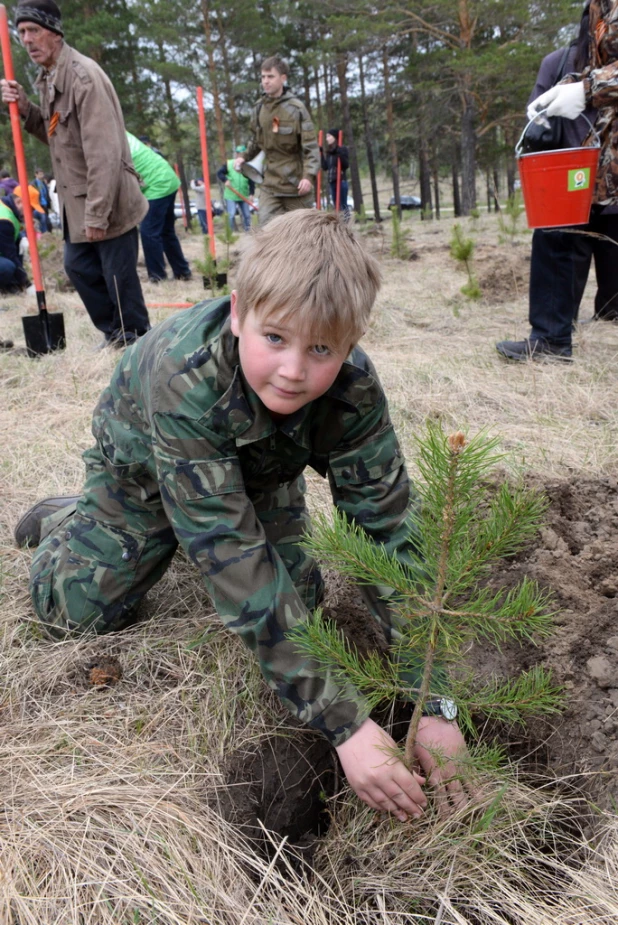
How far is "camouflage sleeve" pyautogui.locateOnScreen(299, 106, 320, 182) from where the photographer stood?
6023 mm

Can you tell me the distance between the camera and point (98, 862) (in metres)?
1.26

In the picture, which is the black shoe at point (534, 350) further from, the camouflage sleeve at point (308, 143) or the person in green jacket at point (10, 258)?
the person in green jacket at point (10, 258)

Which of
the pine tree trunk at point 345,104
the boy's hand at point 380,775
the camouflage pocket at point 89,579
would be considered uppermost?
the pine tree trunk at point 345,104

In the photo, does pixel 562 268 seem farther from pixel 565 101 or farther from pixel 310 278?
pixel 310 278

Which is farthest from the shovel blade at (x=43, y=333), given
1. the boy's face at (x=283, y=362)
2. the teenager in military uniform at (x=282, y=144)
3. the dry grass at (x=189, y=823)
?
the boy's face at (x=283, y=362)

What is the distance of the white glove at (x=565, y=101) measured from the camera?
320cm

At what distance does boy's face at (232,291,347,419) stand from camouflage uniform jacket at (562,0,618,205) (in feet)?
8.79

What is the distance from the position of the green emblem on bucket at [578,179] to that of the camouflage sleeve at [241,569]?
2.57m

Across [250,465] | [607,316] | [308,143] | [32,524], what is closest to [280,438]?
[250,465]

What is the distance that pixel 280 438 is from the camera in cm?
164

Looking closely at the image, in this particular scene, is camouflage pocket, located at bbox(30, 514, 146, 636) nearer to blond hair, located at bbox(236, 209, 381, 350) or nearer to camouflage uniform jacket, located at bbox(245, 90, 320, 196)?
blond hair, located at bbox(236, 209, 381, 350)

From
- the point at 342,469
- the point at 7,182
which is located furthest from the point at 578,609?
the point at 7,182

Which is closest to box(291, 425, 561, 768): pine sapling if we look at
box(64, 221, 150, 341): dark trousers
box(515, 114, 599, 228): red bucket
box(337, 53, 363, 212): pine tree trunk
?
box(515, 114, 599, 228): red bucket

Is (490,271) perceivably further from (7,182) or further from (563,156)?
(7,182)
